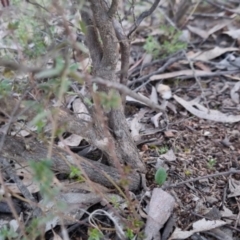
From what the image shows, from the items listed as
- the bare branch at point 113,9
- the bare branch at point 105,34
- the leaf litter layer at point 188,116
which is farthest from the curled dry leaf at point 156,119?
the bare branch at point 113,9

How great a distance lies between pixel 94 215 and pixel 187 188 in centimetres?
33

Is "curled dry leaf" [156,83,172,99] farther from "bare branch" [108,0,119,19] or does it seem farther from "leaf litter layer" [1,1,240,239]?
"bare branch" [108,0,119,19]

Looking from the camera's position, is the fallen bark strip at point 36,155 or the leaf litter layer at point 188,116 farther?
the leaf litter layer at point 188,116

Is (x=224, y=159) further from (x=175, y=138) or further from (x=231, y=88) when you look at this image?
(x=231, y=88)

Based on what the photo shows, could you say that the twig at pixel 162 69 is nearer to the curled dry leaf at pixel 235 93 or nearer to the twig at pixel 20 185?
the curled dry leaf at pixel 235 93

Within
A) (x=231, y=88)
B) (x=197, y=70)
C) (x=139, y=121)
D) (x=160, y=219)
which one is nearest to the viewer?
(x=160, y=219)

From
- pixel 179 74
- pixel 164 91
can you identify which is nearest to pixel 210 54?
pixel 179 74

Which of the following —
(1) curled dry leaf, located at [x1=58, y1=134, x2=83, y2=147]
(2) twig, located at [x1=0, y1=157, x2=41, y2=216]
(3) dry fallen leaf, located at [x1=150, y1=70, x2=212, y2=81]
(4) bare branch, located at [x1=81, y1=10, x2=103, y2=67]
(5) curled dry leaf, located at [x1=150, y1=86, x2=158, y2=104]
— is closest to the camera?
(2) twig, located at [x1=0, y1=157, x2=41, y2=216]

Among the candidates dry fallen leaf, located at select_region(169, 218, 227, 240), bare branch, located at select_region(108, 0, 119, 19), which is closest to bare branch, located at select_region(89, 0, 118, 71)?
bare branch, located at select_region(108, 0, 119, 19)

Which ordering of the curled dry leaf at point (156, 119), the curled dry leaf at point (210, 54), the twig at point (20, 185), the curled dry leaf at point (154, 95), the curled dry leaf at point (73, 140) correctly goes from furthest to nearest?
the curled dry leaf at point (210, 54), the curled dry leaf at point (154, 95), the curled dry leaf at point (156, 119), the curled dry leaf at point (73, 140), the twig at point (20, 185)

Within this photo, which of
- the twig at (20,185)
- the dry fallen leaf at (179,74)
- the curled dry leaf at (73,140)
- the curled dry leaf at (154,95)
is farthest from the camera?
the dry fallen leaf at (179,74)

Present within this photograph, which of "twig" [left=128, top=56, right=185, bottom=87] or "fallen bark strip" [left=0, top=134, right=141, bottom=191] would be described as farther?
"twig" [left=128, top=56, right=185, bottom=87]

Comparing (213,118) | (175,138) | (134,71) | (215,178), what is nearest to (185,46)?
(134,71)

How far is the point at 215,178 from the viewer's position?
1.59m
